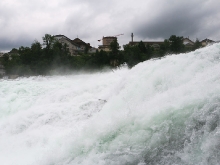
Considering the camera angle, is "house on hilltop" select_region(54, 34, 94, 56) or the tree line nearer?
the tree line

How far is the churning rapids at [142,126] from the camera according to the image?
418cm

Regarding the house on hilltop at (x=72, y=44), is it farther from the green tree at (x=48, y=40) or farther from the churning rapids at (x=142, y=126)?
the churning rapids at (x=142, y=126)

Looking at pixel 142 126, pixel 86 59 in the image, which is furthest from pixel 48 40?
pixel 142 126

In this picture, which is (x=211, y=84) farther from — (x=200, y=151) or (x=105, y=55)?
(x=105, y=55)

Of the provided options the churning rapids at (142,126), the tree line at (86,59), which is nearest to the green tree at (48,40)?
the tree line at (86,59)

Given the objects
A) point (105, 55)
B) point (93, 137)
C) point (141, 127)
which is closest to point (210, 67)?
point (141, 127)

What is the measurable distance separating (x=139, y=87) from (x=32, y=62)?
102 feet

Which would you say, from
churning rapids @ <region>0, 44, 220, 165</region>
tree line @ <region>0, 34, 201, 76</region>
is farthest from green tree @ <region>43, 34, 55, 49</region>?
churning rapids @ <region>0, 44, 220, 165</region>

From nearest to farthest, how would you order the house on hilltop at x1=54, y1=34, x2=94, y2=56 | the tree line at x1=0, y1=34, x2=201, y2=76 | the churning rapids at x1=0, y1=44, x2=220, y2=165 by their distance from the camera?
the churning rapids at x1=0, y1=44, x2=220, y2=165 < the tree line at x1=0, y1=34, x2=201, y2=76 < the house on hilltop at x1=54, y1=34, x2=94, y2=56

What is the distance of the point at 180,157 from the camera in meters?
3.94

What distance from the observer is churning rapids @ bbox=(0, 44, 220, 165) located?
13.7 ft

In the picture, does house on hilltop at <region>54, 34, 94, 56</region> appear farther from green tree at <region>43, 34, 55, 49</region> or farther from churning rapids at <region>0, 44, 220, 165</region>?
churning rapids at <region>0, 44, 220, 165</region>

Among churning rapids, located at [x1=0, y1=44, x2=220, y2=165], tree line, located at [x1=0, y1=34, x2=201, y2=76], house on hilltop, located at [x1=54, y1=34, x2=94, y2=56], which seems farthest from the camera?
house on hilltop, located at [x1=54, y1=34, x2=94, y2=56]

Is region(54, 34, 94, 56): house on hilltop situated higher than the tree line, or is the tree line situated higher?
region(54, 34, 94, 56): house on hilltop
